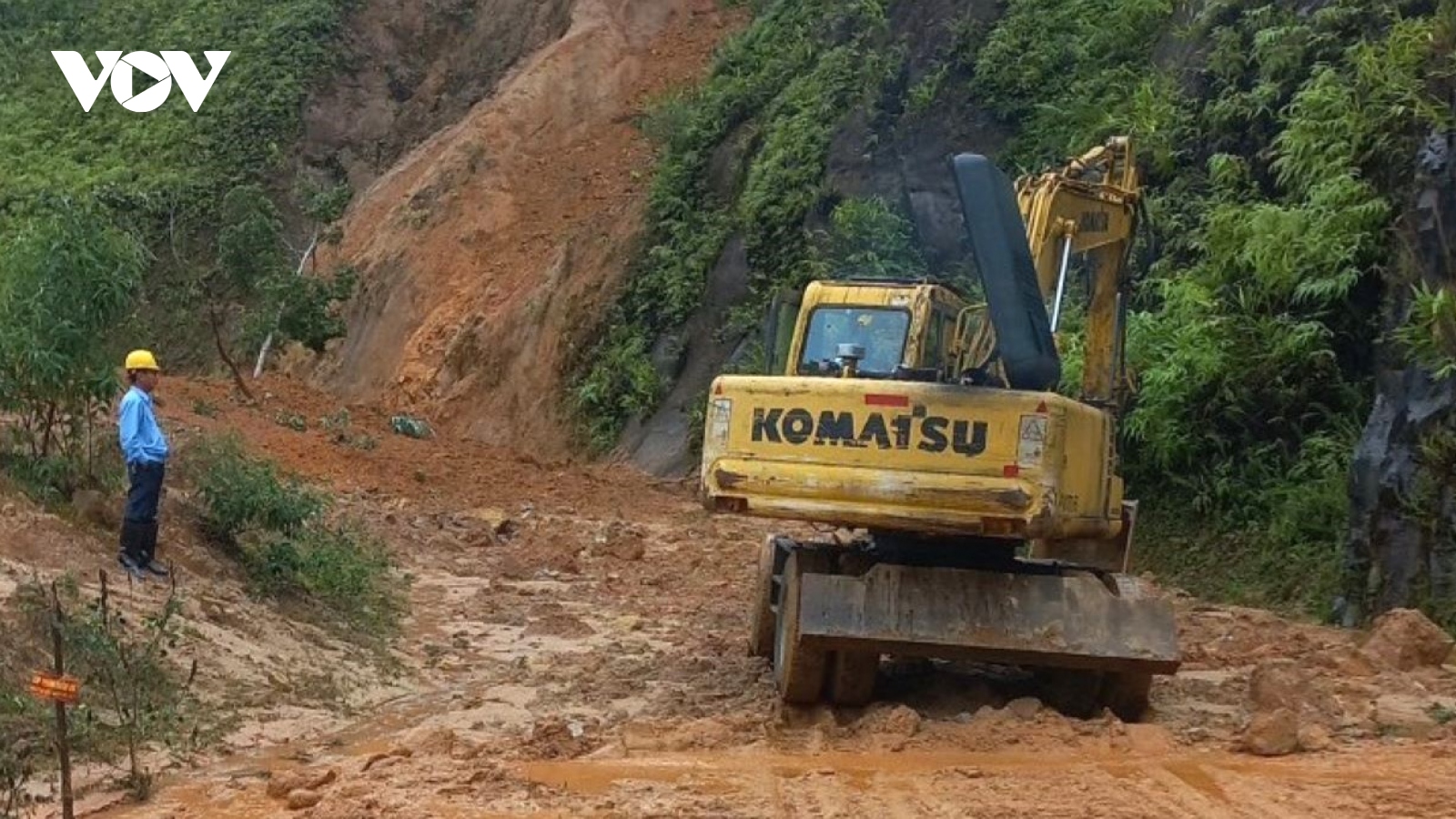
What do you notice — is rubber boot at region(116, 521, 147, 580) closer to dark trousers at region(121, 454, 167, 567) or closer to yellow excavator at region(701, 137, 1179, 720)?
dark trousers at region(121, 454, 167, 567)

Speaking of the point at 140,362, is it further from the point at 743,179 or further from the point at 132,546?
the point at 743,179

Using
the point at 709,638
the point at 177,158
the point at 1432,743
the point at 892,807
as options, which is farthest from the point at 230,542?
the point at 177,158

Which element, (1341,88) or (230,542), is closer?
(230,542)

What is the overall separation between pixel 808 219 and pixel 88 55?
22497 mm

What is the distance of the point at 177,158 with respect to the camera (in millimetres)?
35125

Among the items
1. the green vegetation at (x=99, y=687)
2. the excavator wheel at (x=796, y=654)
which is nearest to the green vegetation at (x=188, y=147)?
the green vegetation at (x=99, y=687)

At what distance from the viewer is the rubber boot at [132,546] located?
10305 mm

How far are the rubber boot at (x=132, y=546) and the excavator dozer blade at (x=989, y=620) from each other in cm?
434

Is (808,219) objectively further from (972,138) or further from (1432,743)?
(1432,743)

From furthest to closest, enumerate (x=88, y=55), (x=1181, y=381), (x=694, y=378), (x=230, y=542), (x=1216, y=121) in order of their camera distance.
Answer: (x=88, y=55), (x=694, y=378), (x=1216, y=121), (x=1181, y=381), (x=230, y=542)

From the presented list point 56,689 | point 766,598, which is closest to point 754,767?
point 766,598

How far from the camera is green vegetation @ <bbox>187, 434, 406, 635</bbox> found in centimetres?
1151

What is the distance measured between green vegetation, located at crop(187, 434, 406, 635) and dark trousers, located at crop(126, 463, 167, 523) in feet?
3.61

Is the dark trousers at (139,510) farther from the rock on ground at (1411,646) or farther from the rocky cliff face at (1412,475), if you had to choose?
the rocky cliff face at (1412,475)
